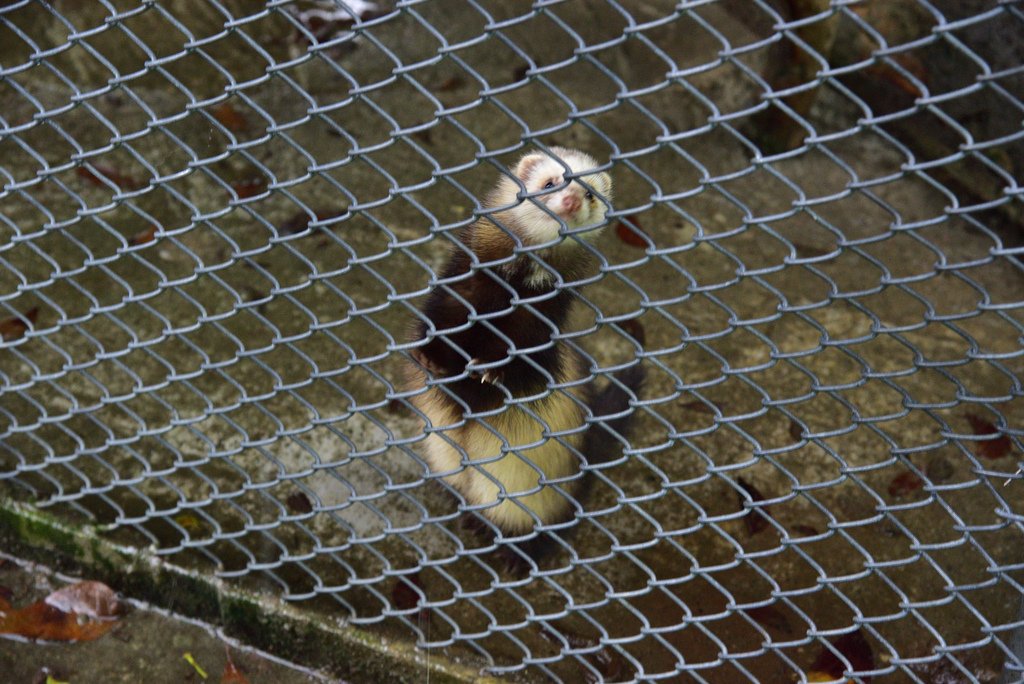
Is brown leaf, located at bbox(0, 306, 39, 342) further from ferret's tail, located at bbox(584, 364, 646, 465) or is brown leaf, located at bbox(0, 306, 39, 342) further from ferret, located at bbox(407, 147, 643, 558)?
ferret's tail, located at bbox(584, 364, 646, 465)

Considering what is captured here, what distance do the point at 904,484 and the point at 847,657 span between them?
87 centimetres

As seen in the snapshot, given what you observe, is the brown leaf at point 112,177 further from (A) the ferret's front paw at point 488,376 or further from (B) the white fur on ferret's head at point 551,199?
(A) the ferret's front paw at point 488,376

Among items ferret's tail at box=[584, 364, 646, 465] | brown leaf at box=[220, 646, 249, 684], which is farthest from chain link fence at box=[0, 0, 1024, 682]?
brown leaf at box=[220, 646, 249, 684]

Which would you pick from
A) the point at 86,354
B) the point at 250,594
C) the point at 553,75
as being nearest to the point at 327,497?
the point at 250,594

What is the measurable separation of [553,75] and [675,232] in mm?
1440

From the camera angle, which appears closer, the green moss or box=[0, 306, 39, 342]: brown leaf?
the green moss

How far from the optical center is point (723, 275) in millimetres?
4910

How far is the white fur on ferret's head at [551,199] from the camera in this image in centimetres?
282

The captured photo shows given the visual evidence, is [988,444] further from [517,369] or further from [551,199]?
[551,199]

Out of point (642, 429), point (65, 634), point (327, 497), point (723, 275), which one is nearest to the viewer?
point (65, 634)

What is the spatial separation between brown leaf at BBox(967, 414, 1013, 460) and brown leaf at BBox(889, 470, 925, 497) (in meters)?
0.33

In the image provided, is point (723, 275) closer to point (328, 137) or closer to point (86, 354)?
point (328, 137)

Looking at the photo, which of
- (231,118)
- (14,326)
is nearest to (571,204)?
(14,326)

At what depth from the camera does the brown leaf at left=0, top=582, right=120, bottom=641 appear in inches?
131
